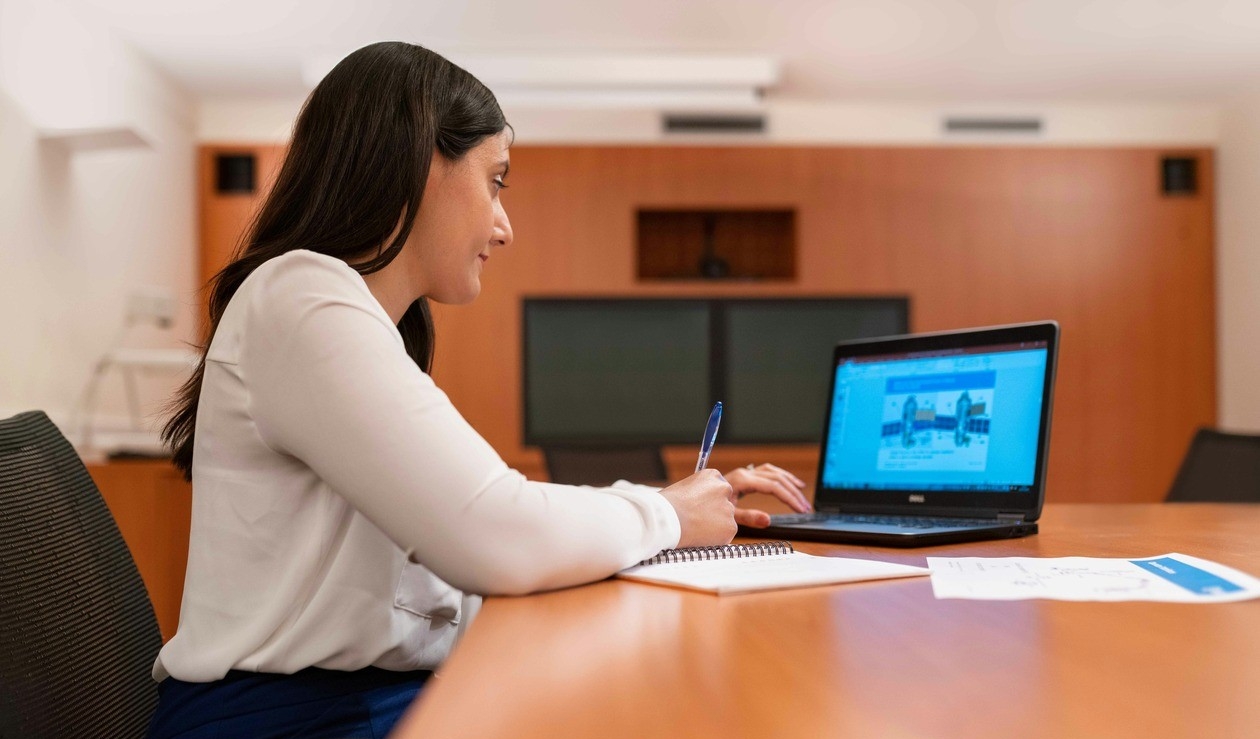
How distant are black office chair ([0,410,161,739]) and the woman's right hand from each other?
554 mm

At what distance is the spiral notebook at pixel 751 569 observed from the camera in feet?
2.92

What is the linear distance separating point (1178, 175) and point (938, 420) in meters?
5.00

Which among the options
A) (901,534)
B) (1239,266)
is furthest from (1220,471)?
(1239,266)

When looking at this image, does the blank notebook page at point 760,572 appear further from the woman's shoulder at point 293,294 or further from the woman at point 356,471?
the woman's shoulder at point 293,294

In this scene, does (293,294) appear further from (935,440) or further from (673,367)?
(673,367)

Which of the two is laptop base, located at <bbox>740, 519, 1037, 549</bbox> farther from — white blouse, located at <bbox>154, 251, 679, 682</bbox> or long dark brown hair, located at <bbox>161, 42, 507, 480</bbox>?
long dark brown hair, located at <bbox>161, 42, 507, 480</bbox>

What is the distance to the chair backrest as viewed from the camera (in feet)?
11.3

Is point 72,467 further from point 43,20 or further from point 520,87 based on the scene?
point 520,87

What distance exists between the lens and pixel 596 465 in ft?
11.4

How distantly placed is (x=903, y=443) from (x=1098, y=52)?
400 centimetres

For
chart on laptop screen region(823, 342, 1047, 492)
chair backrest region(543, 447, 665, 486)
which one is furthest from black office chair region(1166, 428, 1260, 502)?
chart on laptop screen region(823, 342, 1047, 492)

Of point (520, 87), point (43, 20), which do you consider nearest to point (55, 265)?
point (43, 20)

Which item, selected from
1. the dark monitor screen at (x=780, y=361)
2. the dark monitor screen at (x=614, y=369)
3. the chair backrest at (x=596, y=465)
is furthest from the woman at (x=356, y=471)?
the dark monitor screen at (x=780, y=361)

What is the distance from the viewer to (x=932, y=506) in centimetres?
148
